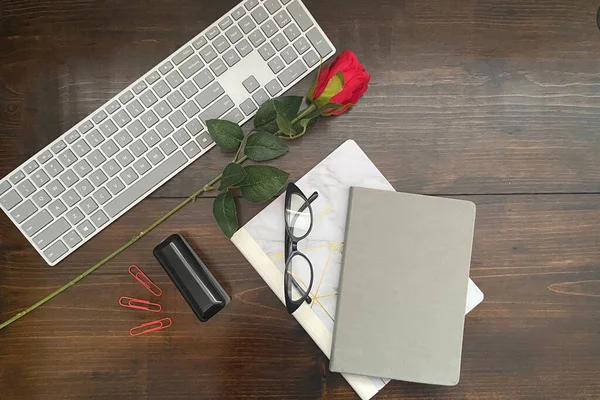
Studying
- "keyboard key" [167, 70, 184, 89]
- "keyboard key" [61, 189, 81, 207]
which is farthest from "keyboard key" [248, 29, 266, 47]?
"keyboard key" [61, 189, 81, 207]

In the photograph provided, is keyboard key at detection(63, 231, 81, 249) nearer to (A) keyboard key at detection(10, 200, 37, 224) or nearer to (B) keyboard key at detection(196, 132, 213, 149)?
(A) keyboard key at detection(10, 200, 37, 224)

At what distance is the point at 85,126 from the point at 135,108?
0.07m

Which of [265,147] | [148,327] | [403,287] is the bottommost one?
[403,287]

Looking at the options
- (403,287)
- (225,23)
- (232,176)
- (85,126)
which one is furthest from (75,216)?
(403,287)

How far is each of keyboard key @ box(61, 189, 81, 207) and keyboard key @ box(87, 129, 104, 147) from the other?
0.07 m

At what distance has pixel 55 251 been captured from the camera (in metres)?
0.76

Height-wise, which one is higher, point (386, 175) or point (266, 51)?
point (266, 51)

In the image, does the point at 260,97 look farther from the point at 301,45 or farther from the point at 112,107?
the point at 112,107

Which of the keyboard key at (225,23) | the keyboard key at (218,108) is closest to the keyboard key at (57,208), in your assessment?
the keyboard key at (218,108)

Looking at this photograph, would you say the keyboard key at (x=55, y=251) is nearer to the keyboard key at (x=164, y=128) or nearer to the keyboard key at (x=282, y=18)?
the keyboard key at (x=164, y=128)

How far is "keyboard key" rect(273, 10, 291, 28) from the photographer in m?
0.79

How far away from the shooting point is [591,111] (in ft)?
Answer: 2.66

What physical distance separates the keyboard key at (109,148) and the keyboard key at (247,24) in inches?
9.2

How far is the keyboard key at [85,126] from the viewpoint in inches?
30.3
